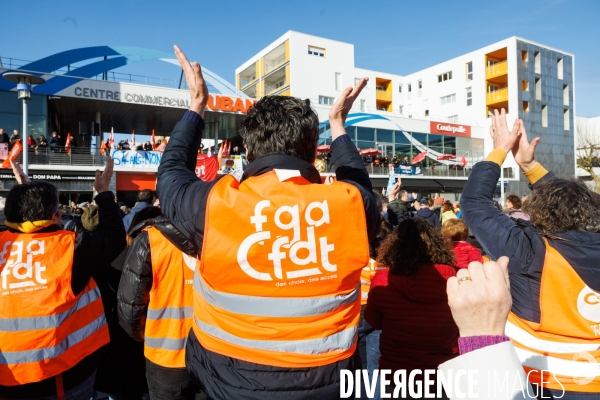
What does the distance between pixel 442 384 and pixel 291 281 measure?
2.20 ft

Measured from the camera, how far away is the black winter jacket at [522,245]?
2018 millimetres

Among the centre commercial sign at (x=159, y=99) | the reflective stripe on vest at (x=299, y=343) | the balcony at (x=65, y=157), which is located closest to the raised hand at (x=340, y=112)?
the reflective stripe on vest at (x=299, y=343)

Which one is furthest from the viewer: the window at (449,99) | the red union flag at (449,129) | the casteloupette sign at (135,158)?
the window at (449,99)

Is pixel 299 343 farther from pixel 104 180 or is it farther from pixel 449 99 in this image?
pixel 449 99

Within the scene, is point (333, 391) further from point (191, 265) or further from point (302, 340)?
point (191, 265)

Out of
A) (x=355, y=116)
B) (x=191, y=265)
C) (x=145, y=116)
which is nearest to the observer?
(x=191, y=265)

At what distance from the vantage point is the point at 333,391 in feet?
5.47

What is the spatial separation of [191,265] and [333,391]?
144cm

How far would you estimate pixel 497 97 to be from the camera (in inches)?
1521

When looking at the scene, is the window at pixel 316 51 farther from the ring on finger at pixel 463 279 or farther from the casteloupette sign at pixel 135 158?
the ring on finger at pixel 463 279

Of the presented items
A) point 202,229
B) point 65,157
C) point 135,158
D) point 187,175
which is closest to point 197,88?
point 187,175

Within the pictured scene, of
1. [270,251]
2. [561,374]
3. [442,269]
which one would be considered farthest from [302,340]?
[442,269]

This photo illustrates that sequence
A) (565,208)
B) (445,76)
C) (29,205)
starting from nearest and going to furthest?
1. (565,208)
2. (29,205)
3. (445,76)

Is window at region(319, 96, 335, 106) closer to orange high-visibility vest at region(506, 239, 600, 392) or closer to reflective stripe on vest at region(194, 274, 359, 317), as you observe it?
orange high-visibility vest at region(506, 239, 600, 392)
